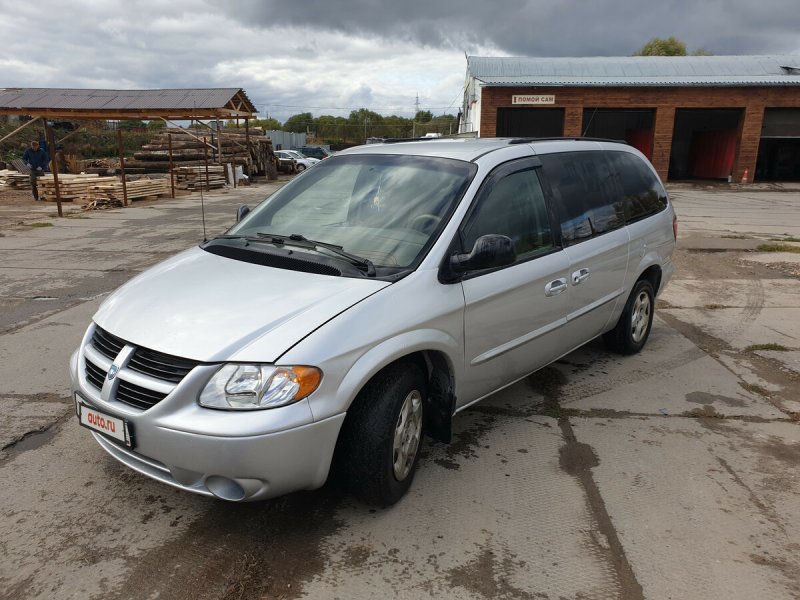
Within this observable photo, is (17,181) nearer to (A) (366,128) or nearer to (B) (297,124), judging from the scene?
(A) (366,128)

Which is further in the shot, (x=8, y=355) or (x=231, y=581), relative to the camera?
(x=8, y=355)

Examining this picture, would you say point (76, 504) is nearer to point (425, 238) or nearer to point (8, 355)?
point (425, 238)

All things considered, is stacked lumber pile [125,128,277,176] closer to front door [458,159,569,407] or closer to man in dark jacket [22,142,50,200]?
man in dark jacket [22,142,50,200]

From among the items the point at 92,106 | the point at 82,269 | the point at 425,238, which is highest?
the point at 92,106

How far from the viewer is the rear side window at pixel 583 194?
13.4ft

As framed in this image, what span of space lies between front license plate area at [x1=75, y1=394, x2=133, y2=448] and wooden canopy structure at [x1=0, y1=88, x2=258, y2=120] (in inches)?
833

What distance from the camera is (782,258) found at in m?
10.0

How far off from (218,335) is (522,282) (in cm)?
180

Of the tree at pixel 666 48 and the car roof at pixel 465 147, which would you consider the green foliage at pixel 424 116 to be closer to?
the tree at pixel 666 48

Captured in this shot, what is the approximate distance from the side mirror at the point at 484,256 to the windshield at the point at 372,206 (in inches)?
7.4

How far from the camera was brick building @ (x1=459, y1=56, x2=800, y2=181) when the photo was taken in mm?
28500

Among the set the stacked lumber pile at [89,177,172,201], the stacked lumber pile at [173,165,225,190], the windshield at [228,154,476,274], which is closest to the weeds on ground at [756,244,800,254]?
the windshield at [228,154,476,274]

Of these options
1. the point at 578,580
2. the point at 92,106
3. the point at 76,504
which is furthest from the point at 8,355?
the point at 92,106

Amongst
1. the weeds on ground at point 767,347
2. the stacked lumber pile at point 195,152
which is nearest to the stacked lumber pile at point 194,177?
the stacked lumber pile at point 195,152
